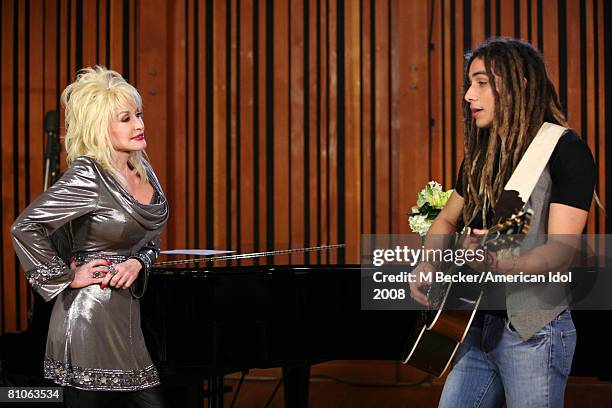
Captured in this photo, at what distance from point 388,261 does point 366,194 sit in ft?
6.72

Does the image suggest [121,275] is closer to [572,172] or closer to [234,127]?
[572,172]

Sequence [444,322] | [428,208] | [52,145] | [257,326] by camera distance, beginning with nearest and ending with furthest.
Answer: [444,322] < [257,326] < [428,208] < [52,145]

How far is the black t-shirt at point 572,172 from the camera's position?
6.41 feet

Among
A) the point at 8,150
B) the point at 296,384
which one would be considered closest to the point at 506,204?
the point at 296,384

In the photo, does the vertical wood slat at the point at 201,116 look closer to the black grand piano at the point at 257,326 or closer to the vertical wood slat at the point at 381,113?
the vertical wood slat at the point at 381,113

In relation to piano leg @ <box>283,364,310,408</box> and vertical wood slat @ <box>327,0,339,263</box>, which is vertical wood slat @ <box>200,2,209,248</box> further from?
piano leg @ <box>283,364,310,408</box>

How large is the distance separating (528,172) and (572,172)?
9cm

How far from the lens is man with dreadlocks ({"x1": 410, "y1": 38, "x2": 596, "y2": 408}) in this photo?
1.97 m

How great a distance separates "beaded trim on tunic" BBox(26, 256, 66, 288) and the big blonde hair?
12.2 inches

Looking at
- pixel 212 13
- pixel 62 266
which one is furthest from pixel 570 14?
pixel 62 266

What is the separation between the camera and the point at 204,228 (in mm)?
5934

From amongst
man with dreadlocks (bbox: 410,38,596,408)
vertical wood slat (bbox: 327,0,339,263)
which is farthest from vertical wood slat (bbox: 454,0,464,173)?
man with dreadlocks (bbox: 410,38,596,408)

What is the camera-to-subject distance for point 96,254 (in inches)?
103

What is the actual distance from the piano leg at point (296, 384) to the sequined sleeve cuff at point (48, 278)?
1.63 m
